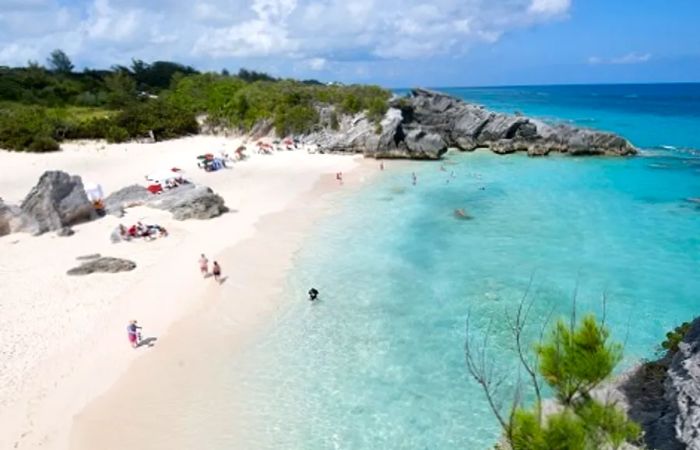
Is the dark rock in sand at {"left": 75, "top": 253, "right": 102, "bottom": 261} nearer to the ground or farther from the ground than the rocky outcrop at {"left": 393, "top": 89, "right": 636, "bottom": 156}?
nearer to the ground

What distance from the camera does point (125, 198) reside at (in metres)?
34.4

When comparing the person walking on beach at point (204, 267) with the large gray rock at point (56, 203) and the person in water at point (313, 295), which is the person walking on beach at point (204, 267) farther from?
the large gray rock at point (56, 203)

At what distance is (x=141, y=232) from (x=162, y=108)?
41589mm

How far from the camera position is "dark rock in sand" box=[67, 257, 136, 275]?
76.6 feet

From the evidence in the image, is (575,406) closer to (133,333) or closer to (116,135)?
(133,333)

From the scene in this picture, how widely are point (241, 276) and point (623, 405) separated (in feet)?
51.8

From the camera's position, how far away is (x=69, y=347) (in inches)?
690

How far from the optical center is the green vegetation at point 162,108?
5572 centimetres

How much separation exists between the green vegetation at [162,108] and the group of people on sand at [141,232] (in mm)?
29363

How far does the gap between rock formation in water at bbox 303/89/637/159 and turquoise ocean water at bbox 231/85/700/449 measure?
9.07m

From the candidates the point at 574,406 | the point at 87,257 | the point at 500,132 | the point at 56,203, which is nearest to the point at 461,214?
the point at 87,257

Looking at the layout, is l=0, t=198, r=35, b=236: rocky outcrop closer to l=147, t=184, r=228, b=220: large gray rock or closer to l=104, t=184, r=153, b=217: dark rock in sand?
l=104, t=184, r=153, b=217: dark rock in sand

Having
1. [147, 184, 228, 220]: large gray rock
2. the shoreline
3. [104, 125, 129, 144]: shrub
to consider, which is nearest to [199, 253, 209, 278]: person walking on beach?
the shoreline

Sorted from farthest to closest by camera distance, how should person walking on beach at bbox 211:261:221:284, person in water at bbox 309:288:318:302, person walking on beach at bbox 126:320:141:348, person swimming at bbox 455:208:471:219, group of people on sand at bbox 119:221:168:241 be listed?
person swimming at bbox 455:208:471:219, group of people on sand at bbox 119:221:168:241, person walking on beach at bbox 211:261:221:284, person in water at bbox 309:288:318:302, person walking on beach at bbox 126:320:141:348
